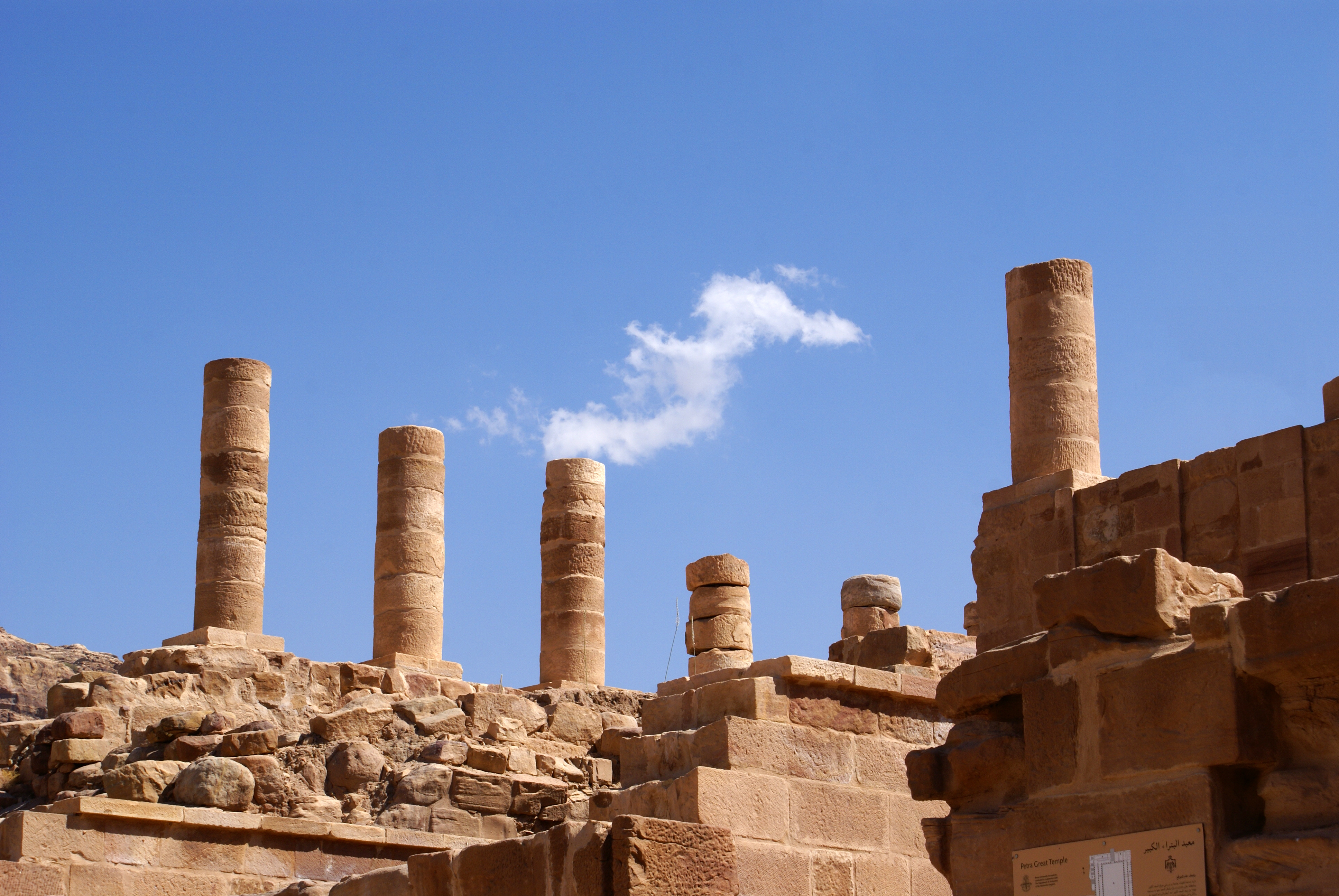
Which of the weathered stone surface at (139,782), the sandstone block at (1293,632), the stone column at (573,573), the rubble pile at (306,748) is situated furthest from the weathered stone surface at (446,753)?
the stone column at (573,573)

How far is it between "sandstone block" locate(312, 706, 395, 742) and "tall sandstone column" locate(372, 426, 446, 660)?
22.5ft

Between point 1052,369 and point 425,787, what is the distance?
5.50 m

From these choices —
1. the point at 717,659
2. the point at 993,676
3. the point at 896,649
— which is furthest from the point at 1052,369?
the point at 717,659

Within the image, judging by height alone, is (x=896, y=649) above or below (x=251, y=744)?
above

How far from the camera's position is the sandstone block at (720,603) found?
20.8 m

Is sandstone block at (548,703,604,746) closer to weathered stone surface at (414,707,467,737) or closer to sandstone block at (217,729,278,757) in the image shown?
weathered stone surface at (414,707,467,737)

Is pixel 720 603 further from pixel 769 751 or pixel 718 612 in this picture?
pixel 769 751

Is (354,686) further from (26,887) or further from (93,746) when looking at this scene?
(26,887)

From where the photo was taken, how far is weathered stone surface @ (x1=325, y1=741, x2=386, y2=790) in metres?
10.6

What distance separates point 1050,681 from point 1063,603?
0.23m

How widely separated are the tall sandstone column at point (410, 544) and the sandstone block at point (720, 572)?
351cm

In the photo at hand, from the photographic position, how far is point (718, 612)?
68.1 ft

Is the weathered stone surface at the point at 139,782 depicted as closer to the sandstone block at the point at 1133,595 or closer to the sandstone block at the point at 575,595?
the sandstone block at the point at 1133,595

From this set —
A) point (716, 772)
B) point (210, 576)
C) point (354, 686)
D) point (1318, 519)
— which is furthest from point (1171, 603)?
point (210, 576)
